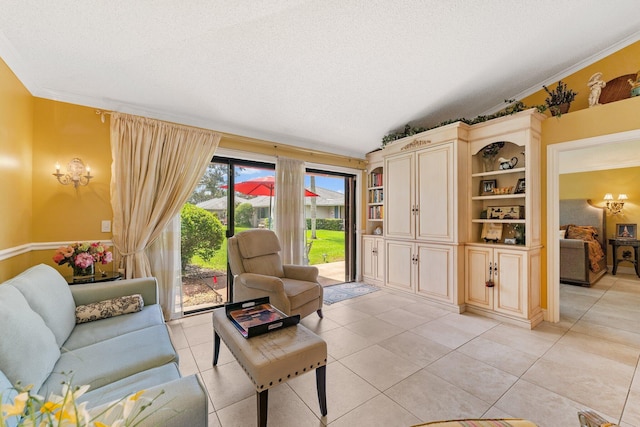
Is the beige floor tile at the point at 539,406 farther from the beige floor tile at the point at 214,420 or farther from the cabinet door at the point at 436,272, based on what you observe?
the beige floor tile at the point at 214,420

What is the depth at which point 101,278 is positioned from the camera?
244 centimetres

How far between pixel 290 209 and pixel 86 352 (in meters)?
2.70

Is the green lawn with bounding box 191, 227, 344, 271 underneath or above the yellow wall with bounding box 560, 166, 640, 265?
underneath

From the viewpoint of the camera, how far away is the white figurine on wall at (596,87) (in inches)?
113

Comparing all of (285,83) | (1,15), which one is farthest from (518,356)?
(1,15)

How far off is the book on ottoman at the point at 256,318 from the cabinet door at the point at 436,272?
234 cm

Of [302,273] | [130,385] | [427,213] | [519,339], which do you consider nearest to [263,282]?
[302,273]

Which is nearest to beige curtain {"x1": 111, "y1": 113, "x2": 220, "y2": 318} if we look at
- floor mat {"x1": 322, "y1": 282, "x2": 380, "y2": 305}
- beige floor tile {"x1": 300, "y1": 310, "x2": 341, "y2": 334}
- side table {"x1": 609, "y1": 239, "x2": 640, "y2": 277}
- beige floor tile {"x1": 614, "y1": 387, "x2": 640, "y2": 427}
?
beige floor tile {"x1": 300, "y1": 310, "x2": 341, "y2": 334}

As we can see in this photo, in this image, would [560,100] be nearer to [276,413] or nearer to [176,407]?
[276,413]

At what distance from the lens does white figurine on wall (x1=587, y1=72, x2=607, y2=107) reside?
2.86 metres

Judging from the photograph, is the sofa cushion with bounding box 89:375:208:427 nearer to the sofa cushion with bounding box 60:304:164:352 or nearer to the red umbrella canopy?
the sofa cushion with bounding box 60:304:164:352

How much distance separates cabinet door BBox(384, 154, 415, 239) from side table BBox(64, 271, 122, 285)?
11.6 feet

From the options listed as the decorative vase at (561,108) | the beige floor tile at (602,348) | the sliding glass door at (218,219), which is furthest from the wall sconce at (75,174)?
the decorative vase at (561,108)

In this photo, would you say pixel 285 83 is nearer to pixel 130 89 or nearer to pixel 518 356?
pixel 130 89
